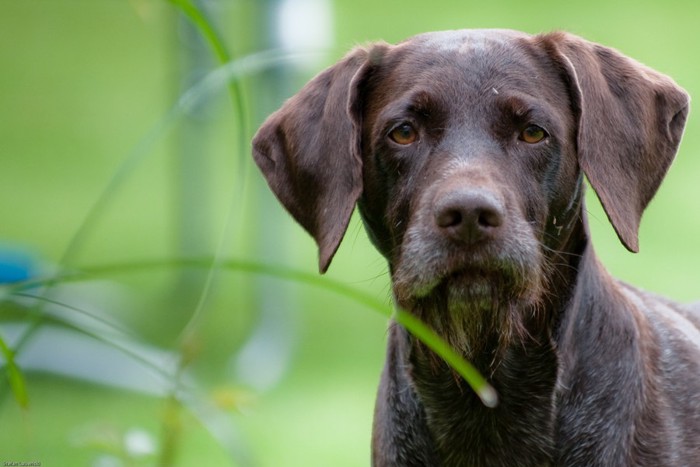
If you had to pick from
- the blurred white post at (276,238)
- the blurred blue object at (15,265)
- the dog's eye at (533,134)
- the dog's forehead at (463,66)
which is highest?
the blurred white post at (276,238)

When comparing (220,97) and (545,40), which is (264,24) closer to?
(220,97)

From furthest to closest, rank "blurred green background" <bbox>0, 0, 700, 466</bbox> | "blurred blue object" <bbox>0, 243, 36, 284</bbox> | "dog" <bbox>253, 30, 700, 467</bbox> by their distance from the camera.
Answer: "blurred blue object" <bbox>0, 243, 36, 284</bbox>
"dog" <bbox>253, 30, 700, 467</bbox>
"blurred green background" <bbox>0, 0, 700, 466</bbox>

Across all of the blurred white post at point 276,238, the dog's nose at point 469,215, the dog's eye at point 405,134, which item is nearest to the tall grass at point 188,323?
the dog's nose at point 469,215

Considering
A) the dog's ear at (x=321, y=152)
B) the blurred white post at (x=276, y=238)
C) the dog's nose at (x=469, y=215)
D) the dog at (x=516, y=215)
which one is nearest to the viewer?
the dog's nose at (x=469, y=215)

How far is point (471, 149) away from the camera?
4.04 m

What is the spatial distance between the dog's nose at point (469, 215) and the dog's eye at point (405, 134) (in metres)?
0.48

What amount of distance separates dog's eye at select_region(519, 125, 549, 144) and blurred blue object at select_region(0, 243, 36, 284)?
8.30 feet

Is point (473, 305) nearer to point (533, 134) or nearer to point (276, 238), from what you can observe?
point (533, 134)

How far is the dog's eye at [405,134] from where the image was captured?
425 cm

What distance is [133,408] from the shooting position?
7.29 metres

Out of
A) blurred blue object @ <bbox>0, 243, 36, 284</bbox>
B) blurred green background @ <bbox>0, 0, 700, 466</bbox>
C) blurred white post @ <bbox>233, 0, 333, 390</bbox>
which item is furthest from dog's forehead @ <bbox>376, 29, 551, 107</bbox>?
blurred white post @ <bbox>233, 0, 333, 390</bbox>

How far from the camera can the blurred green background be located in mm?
2768

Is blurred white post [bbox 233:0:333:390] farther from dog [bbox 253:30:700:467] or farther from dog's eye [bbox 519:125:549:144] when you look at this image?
dog's eye [bbox 519:125:549:144]

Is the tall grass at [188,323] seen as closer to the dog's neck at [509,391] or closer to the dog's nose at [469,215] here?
the dog's nose at [469,215]
